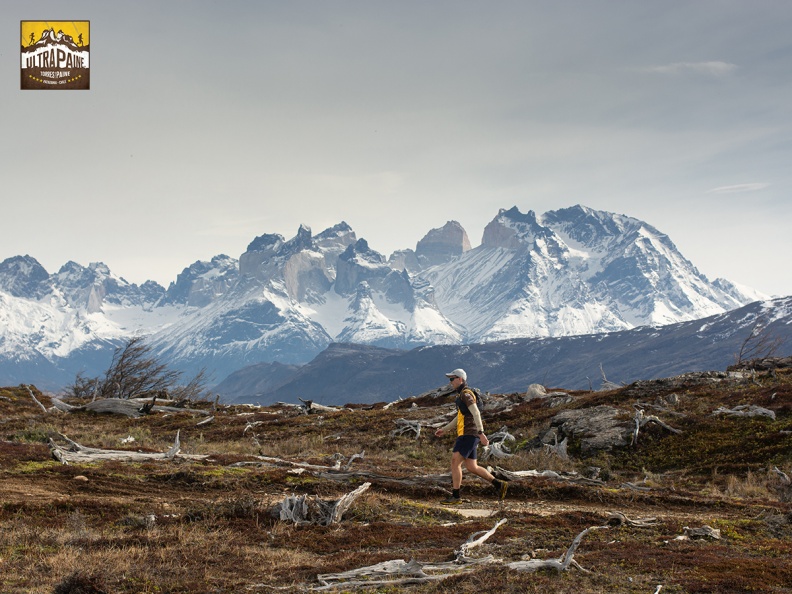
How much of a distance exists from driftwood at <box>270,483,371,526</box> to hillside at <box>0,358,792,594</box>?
0.08 metres

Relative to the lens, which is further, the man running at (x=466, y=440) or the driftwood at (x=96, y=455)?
the driftwood at (x=96, y=455)

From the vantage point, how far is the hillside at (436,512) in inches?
351

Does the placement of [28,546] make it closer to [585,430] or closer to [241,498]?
[241,498]

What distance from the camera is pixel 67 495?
47.5 feet

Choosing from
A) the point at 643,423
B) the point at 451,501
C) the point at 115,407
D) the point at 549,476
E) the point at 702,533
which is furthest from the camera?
the point at 115,407

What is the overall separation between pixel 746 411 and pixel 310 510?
1903 cm

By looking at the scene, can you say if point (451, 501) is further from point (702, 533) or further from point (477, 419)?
point (702, 533)

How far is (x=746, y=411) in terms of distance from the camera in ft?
83.5

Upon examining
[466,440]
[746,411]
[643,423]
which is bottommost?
[643,423]

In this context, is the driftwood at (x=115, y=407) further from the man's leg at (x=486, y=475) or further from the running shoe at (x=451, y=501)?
the man's leg at (x=486, y=475)

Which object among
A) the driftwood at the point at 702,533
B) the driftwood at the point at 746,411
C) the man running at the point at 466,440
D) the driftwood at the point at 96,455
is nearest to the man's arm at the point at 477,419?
the man running at the point at 466,440

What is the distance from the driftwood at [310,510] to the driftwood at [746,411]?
17718mm

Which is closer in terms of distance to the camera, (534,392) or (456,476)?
(456,476)

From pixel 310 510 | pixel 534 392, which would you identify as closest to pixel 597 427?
pixel 310 510
